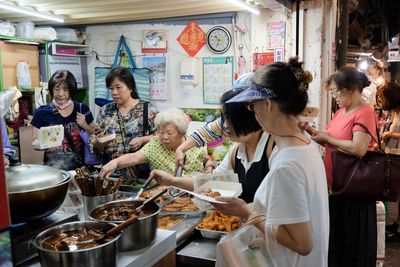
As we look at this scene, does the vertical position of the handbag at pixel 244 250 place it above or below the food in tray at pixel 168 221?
above

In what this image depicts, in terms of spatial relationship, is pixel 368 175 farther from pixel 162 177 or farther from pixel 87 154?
pixel 87 154

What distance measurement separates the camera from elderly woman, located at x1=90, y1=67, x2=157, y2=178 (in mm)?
3660

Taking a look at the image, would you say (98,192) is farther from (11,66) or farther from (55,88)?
(11,66)

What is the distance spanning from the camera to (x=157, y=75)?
530 cm

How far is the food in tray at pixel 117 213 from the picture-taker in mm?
1647

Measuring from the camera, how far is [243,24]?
15.1 ft

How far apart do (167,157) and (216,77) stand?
197cm

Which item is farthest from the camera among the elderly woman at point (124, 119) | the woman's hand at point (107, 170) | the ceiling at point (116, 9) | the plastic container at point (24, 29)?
the plastic container at point (24, 29)

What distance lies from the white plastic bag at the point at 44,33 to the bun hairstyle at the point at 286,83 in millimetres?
4462

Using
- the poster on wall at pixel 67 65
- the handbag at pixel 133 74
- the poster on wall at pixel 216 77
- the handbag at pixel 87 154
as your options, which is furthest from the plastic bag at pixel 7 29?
the poster on wall at pixel 216 77

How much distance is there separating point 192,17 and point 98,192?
11.3ft

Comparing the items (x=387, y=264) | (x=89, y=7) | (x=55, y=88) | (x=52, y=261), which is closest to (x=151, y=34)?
(x=89, y=7)

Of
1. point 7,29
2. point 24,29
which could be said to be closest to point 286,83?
point 7,29

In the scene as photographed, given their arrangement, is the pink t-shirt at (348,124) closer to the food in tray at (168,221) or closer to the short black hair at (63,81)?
the food in tray at (168,221)
